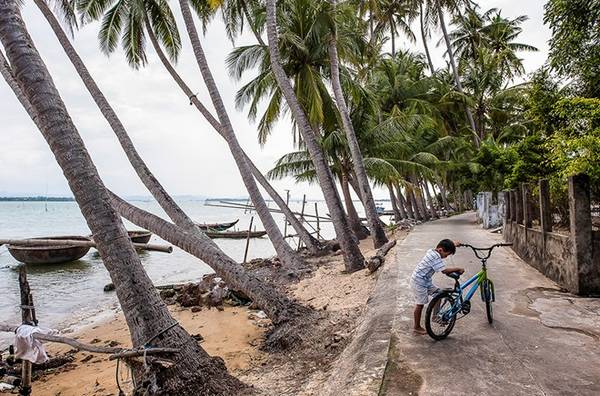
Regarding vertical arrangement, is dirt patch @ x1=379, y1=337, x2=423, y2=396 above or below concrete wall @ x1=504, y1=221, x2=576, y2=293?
below

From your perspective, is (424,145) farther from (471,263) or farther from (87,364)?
(87,364)

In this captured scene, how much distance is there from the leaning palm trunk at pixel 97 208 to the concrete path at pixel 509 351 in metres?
2.32

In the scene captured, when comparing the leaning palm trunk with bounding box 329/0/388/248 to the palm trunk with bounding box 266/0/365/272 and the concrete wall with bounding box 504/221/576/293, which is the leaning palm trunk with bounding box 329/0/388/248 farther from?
the concrete wall with bounding box 504/221/576/293

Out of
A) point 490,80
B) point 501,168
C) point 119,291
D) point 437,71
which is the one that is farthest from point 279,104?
point 437,71

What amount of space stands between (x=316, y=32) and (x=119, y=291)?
1128 centimetres

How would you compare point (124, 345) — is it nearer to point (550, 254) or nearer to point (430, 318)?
point (430, 318)

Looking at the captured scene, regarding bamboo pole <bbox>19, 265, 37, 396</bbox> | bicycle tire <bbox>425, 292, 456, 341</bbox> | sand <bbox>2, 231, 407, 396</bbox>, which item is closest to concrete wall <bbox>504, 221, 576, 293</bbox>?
bicycle tire <bbox>425, 292, 456, 341</bbox>

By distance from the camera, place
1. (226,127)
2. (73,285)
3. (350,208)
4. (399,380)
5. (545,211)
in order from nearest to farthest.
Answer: (399,380) < (545,211) < (226,127) < (73,285) < (350,208)

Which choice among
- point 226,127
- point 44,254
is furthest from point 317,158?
point 44,254

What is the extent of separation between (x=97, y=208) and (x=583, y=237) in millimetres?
Result: 6708

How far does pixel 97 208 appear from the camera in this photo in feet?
13.8

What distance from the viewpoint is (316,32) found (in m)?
13.1

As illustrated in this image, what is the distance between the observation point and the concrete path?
3.47 m

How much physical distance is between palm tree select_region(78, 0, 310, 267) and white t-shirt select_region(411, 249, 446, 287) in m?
6.65
